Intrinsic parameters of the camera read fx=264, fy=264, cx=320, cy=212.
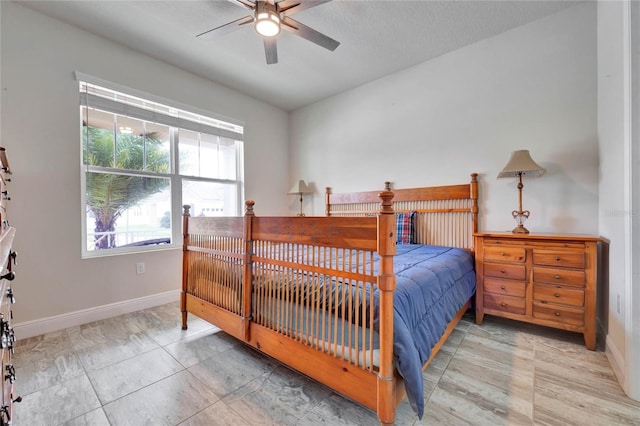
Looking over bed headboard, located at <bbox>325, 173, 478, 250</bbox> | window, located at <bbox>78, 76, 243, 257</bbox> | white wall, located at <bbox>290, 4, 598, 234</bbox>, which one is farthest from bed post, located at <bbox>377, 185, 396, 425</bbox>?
window, located at <bbox>78, 76, 243, 257</bbox>

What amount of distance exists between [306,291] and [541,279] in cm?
202

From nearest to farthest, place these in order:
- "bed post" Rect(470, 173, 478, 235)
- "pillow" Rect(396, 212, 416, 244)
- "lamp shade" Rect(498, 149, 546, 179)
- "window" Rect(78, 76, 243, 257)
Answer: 1. "lamp shade" Rect(498, 149, 546, 179)
2. "window" Rect(78, 76, 243, 257)
3. "bed post" Rect(470, 173, 478, 235)
4. "pillow" Rect(396, 212, 416, 244)

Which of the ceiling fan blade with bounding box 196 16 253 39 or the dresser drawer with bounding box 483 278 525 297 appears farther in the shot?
the dresser drawer with bounding box 483 278 525 297

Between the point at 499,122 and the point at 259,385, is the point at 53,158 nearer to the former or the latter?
the point at 259,385

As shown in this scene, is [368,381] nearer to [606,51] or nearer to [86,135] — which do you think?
[606,51]

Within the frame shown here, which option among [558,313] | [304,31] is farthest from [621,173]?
[304,31]

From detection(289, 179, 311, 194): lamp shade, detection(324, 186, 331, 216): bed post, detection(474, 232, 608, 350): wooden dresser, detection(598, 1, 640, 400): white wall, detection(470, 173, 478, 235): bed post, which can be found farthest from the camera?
detection(289, 179, 311, 194): lamp shade

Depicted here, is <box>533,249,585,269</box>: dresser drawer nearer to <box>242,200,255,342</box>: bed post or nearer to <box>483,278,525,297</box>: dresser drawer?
<box>483,278,525,297</box>: dresser drawer

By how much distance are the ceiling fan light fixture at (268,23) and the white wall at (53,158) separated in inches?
71.0

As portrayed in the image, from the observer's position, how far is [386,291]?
1.19 m

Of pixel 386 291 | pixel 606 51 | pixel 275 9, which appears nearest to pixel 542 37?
pixel 606 51

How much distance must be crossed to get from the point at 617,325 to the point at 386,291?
5.91 ft

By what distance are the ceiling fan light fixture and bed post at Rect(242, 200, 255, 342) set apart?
4.30ft

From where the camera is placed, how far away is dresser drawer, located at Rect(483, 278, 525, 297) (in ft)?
7.44
